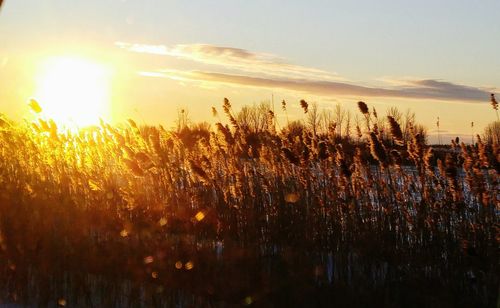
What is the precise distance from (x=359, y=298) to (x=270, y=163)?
126 inches

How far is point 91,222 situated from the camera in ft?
32.0

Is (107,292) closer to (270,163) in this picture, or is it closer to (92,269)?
(92,269)

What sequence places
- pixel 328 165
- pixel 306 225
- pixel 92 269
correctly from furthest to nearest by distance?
pixel 328 165, pixel 306 225, pixel 92 269

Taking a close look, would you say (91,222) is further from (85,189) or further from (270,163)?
(270,163)

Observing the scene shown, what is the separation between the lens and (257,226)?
891 cm

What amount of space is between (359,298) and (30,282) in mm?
3249

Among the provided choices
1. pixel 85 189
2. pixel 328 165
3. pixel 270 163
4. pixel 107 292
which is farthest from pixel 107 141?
pixel 107 292

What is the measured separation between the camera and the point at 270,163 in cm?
941

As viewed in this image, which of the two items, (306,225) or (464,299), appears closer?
(464,299)

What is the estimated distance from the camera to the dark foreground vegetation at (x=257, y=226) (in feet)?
23.0

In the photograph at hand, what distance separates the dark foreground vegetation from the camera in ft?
23.0

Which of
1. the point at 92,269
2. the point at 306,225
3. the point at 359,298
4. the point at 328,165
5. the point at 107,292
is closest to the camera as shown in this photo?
the point at 359,298

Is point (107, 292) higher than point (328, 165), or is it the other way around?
point (328, 165)

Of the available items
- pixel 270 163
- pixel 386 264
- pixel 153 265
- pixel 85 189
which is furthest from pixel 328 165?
pixel 85 189
